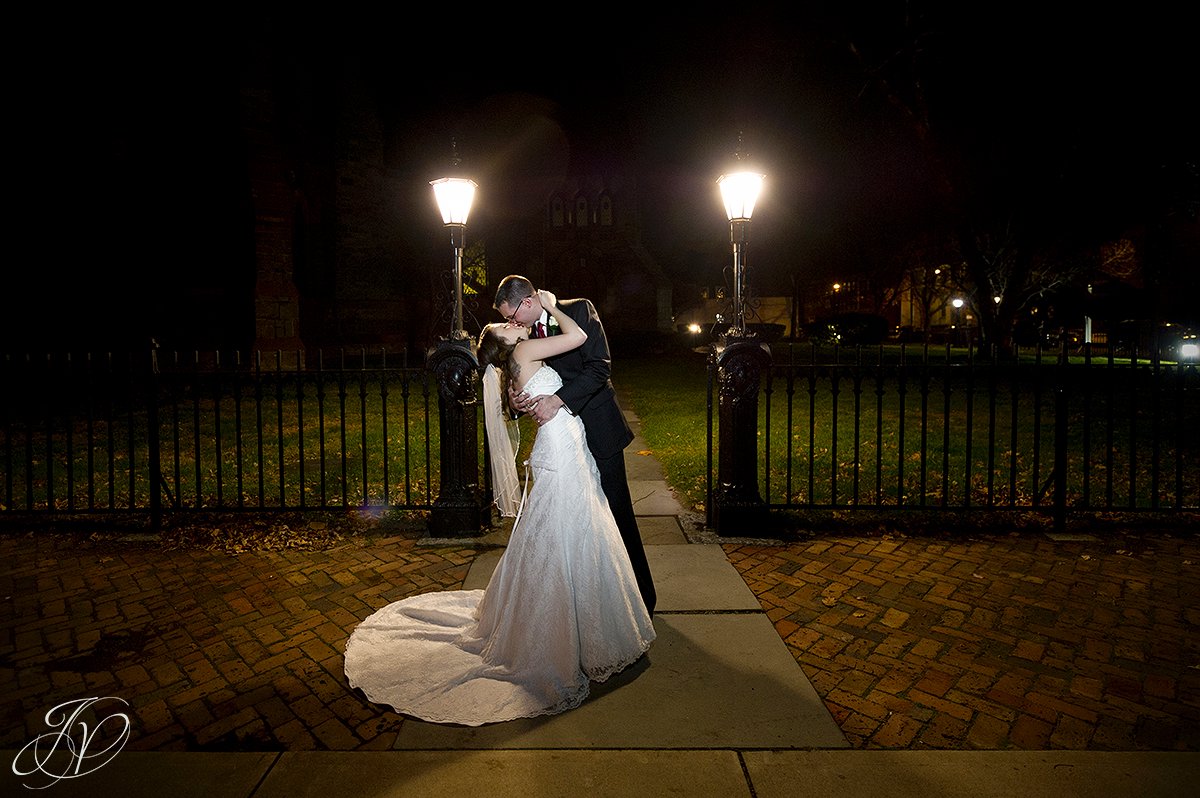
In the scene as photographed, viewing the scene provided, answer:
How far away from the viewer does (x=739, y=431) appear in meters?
5.66

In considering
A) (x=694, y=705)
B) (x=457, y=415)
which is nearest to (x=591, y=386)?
(x=694, y=705)

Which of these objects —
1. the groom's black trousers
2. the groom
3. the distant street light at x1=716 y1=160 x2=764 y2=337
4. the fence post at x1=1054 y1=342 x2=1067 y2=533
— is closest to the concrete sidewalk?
the groom's black trousers

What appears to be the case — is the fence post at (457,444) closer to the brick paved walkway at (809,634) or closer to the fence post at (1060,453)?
the brick paved walkway at (809,634)

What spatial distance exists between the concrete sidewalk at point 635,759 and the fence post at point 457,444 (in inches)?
87.9

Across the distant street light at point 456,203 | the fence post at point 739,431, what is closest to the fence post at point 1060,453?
the fence post at point 739,431

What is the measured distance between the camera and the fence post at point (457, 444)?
575 cm

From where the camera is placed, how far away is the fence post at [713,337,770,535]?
5637 mm

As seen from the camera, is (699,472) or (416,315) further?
(416,315)

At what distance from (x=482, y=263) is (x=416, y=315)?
14.7 m

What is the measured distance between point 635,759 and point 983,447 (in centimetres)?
874

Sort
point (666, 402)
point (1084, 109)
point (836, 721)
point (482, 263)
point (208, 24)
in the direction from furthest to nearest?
point (482, 263) → point (1084, 109) → point (208, 24) → point (666, 402) → point (836, 721)

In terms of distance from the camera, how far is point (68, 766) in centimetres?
276

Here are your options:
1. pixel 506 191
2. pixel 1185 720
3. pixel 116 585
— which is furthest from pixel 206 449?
pixel 506 191

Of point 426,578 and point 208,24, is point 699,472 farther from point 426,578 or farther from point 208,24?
point 208,24
